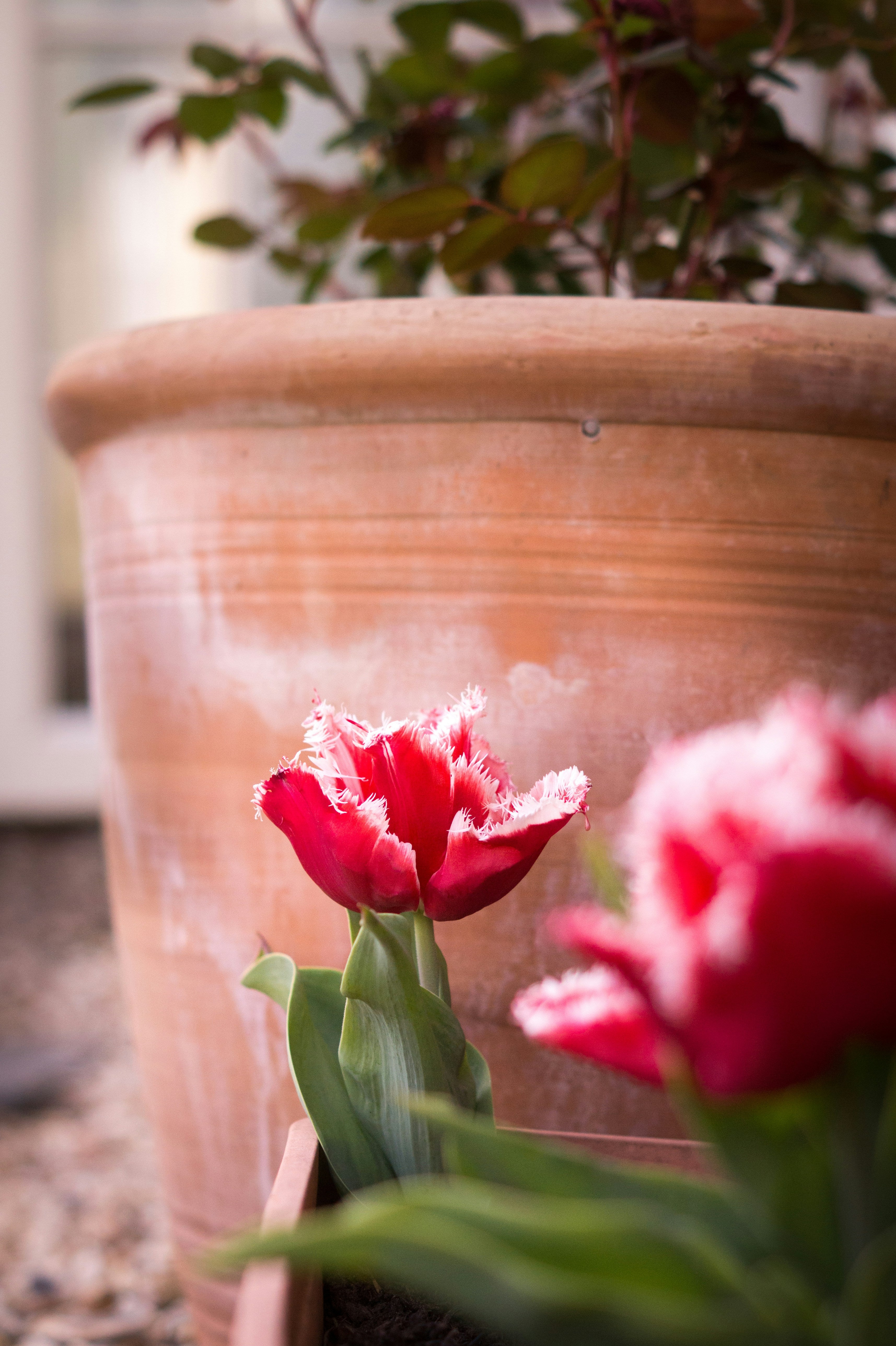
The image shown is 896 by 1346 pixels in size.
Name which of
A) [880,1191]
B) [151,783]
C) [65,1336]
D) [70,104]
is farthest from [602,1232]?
[70,104]

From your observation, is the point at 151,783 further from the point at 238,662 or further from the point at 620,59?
the point at 620,59

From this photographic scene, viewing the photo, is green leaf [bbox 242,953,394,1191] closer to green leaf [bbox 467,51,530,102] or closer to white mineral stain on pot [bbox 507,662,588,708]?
white mineral stain on pot [bbox 507,662,588,708]

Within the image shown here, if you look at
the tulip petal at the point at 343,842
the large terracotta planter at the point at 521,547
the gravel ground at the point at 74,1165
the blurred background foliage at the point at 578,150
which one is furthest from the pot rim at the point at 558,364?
the gravel ground at the point at 74,1165

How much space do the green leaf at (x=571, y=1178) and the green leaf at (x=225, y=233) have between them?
72cm

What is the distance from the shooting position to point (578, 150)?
1.67 feet

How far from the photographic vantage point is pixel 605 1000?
0.72 feet

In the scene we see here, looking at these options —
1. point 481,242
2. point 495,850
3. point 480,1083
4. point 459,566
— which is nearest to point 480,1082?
point 480,1083

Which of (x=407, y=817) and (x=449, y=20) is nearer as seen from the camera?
(x=407, y=817)

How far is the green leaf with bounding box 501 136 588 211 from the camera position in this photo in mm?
506

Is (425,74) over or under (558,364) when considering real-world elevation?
over

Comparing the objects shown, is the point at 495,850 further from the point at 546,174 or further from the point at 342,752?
the point at 546,174

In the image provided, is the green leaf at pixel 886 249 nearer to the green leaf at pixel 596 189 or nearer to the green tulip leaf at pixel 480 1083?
the green leaf at pixel 596 189

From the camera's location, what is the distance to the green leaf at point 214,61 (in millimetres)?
702

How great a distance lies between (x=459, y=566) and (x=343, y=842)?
19 centimetres
